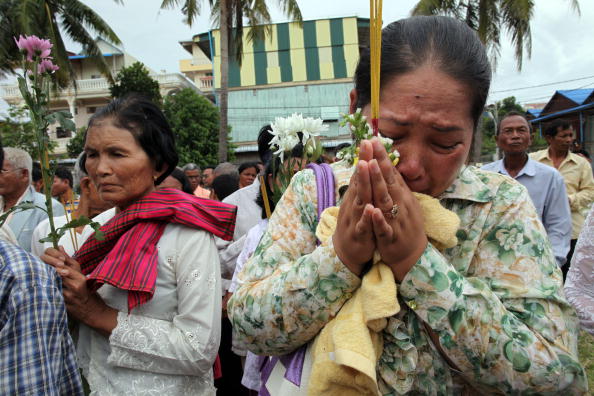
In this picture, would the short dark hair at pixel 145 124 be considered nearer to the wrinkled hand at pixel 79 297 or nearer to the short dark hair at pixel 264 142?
the wrinkled hand at pixel 79 297

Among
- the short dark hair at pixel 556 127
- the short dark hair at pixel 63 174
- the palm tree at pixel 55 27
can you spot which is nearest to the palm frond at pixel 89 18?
the palm tree at pixel 55 27

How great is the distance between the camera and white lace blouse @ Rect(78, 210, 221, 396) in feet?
5.62

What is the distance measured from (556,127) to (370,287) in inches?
221

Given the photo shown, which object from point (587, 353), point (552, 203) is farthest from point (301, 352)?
point (587, 353)

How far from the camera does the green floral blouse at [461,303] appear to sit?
1038 mm

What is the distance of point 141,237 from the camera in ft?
5.86

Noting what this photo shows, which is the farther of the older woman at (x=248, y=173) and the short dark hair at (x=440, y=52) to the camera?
the older woman at (x=248, y=173)

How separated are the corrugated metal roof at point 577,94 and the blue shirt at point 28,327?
2779 cm

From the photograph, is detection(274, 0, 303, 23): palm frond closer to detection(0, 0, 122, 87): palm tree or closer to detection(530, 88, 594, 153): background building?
detection(0, 0, 122, 87): palm tree

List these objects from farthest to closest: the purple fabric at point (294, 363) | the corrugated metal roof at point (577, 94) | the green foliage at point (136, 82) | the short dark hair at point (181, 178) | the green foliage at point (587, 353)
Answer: the corrugated metal roof at point (577, 94) → the green foliage at point (136, 82) → the short dark hair at point (181, 178) → the green foliage at point (587, 353) → the purple fabric at point (294, 363)

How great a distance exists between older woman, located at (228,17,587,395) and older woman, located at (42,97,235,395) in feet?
1.94

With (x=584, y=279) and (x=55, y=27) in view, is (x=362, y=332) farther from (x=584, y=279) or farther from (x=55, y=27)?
(x=55, y=27)

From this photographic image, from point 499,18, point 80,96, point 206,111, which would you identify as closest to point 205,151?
point 206,111

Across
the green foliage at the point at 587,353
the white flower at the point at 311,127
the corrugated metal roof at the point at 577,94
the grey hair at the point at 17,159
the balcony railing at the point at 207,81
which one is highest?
the balcony railing at the point at 207,81
